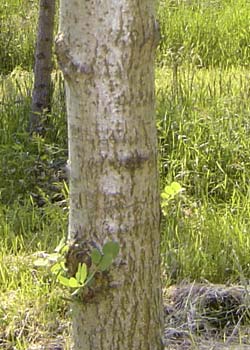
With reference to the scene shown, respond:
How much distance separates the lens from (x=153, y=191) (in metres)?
1.84

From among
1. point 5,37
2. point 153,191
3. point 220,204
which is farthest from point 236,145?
point 5,37

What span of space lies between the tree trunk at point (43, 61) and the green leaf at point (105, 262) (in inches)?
115

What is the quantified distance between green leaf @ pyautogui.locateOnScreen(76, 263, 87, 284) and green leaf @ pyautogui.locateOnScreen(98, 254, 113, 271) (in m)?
0.04

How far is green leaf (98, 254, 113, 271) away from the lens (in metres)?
1.72

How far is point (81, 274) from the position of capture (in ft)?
5.63

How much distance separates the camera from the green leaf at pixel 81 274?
1704 mm

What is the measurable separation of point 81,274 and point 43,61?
3.10 metres

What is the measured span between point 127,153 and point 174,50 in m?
4.67

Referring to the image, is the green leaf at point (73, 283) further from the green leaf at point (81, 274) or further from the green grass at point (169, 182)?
the green grass at point (169, 182)

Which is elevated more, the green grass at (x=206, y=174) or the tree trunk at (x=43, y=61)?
the tree trunk at (x=43, y=61)

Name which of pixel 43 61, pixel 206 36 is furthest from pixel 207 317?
pixel 206 36

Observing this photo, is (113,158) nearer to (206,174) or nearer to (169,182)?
(169,182)

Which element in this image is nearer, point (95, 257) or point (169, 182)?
point (95, 257)

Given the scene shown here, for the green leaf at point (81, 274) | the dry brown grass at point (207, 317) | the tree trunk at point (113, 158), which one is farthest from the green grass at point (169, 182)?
the green leaf at point (81, 274)
